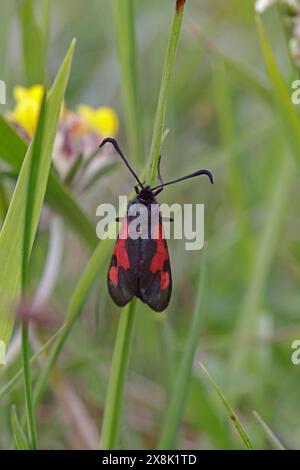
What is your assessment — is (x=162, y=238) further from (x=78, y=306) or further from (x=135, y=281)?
(x=78, y=306)

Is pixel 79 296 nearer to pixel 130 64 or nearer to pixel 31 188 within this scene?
pixel 31 188

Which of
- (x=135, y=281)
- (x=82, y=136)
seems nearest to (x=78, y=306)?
(x=135, y=281)

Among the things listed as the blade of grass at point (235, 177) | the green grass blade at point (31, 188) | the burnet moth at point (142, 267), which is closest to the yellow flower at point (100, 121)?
the blade of grass at point (235, 177)

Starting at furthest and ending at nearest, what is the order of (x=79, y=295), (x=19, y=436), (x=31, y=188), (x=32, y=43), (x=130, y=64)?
(x=32, y=43), (x=130, y=64), (x=79, y=295), (x=19, y=436), (x=31, y=188)

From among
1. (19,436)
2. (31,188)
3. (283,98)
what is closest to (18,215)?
(31,188)

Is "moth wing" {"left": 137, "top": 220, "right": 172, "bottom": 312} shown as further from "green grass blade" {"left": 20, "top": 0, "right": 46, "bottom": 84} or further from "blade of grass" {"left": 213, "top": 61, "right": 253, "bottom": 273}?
"blade of grass" {"left": 213, "top": 61, "right": 253, "bottom": 273}

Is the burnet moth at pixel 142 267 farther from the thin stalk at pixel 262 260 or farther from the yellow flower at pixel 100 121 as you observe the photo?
the thin stalk at pixel 262 260
